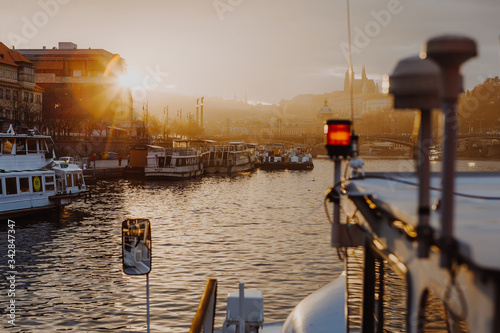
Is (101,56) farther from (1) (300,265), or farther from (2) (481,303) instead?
(2) (481,303)

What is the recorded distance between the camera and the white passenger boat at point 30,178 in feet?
97.6

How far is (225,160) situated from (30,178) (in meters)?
46.6

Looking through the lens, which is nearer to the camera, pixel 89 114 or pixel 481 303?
pixel 481 303

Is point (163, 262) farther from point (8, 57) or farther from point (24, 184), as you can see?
point (8, 57)

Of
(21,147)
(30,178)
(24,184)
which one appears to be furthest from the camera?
(21,147)

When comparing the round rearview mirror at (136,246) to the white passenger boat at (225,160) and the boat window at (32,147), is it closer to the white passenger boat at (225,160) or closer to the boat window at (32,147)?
the boat window at (32,147)

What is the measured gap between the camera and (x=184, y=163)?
65.0 meters

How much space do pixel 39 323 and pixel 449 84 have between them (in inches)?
591

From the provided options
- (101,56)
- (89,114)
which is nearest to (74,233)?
(89,114)

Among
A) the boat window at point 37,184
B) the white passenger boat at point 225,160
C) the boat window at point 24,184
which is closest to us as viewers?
the boat window at point 24,184

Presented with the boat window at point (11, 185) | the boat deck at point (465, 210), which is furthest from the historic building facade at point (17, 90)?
the boat deck at point (465, 210)

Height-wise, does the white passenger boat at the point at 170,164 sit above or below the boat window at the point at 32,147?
below

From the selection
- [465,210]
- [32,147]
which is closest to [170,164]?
[32,147]

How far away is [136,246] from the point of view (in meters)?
7.22
